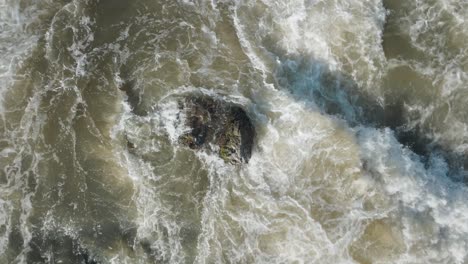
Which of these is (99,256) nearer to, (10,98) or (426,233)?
(10,98)

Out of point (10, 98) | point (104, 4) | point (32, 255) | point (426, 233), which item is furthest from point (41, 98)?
point (426, 233)

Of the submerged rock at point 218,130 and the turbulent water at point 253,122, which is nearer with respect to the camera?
the turbulent water at point 253,122

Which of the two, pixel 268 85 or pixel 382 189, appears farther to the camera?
pixel 268 85

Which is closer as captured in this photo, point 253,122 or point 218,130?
point 218,130
